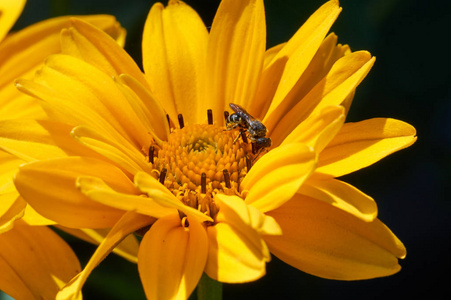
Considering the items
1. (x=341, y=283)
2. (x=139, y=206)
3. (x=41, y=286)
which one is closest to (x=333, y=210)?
(x=139, y=206)

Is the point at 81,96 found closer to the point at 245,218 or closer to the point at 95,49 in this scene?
the point at 95,49

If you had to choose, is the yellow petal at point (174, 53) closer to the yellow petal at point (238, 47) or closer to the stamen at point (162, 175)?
the yellow petal at point (238, 47)

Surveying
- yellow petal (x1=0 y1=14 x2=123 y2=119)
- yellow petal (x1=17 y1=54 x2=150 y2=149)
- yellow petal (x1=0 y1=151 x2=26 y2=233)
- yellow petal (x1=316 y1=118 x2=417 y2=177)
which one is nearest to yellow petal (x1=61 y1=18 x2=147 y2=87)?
yellow petal (x1=17 y1=54 x2=150 y2=149)

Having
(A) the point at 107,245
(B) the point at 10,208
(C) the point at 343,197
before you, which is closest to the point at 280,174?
(C) the point at 343,197

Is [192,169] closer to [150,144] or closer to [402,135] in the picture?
[150,144]

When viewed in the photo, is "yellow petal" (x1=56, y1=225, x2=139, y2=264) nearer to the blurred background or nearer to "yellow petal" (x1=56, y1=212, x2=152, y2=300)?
"yellow petal" (x1=56, y1=212, x2=152, y2=300)

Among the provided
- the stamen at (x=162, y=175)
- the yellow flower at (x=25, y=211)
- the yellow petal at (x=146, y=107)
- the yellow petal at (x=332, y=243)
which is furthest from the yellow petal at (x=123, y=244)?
the yellow petal at (x=332, y=243)
